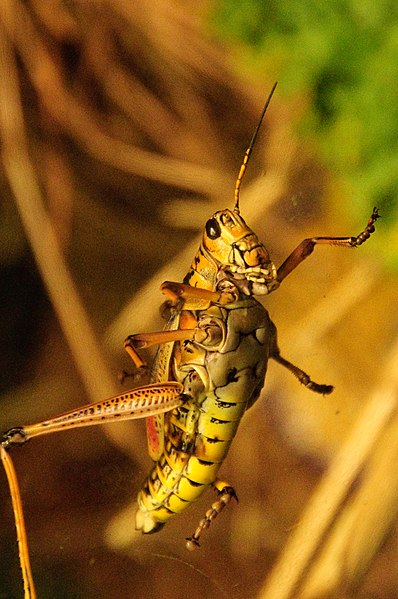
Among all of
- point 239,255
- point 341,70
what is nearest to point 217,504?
point 239,255

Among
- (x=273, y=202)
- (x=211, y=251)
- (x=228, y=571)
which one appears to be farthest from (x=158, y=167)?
(x=228, y=571)

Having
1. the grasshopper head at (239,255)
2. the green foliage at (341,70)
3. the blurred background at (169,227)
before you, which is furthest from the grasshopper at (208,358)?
the green foliage at (341,70)

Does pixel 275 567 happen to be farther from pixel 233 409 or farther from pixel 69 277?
pixel 69 277

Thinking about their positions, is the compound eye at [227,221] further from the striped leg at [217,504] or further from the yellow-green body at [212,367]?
the striped leg at [217,504]

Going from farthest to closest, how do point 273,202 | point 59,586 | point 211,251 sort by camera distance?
point 273,202 → point 59,586 → point 211,251

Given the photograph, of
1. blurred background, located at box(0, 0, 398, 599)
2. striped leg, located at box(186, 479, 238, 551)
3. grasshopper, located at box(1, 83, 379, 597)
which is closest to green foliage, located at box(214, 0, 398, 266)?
blurred background, located at box(0, 0, 398, 599)

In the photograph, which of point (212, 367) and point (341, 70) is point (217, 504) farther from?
point (341, 70)

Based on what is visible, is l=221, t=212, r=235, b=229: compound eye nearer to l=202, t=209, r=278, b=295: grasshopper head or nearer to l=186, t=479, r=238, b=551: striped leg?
l=202, t=209, r=278, b=295: grasshopper head

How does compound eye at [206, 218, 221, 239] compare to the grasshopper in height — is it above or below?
above
